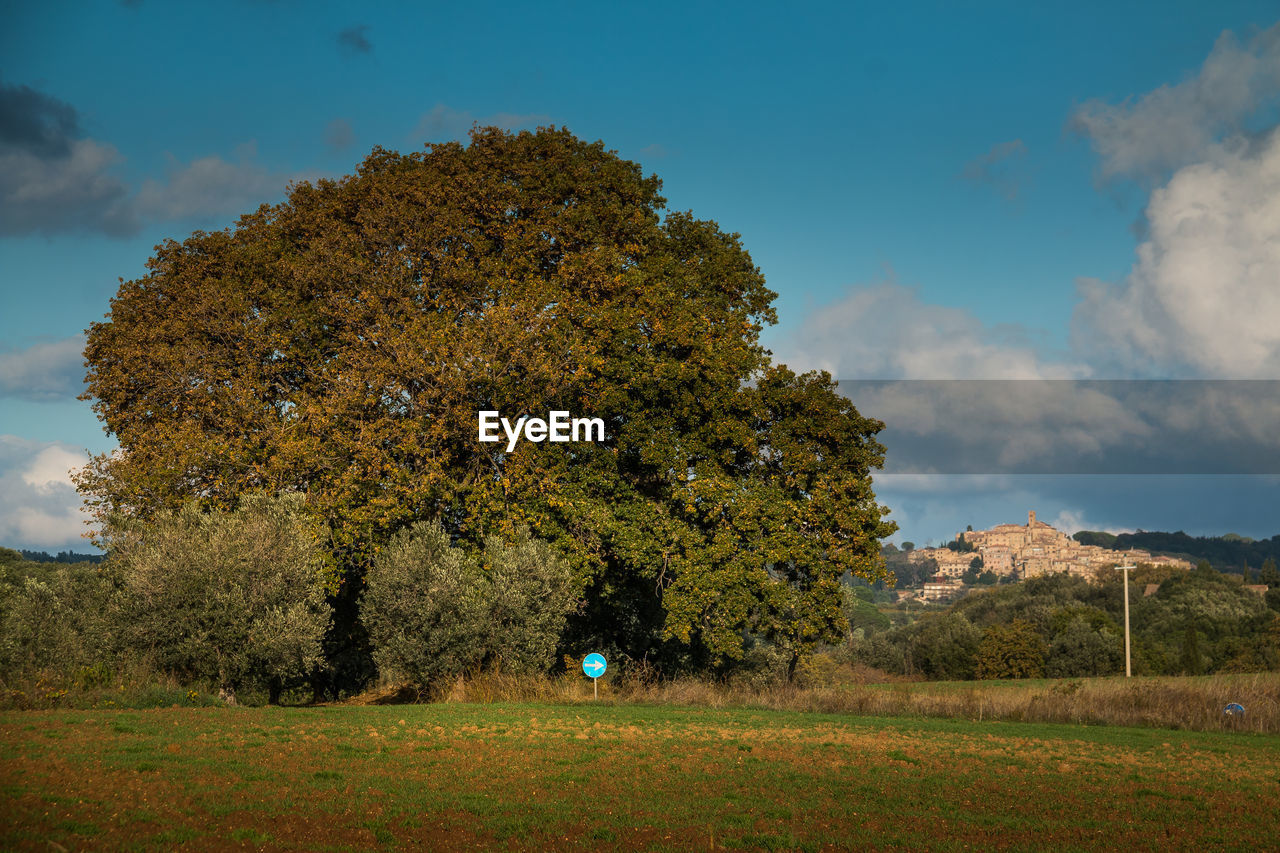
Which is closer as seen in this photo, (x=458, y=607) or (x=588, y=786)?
(x=588, y=786)

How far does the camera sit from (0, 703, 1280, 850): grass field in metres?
10.6

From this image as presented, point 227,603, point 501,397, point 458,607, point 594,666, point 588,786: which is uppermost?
point 501,397

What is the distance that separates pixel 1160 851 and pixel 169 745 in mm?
14670

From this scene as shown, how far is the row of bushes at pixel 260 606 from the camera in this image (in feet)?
78.9

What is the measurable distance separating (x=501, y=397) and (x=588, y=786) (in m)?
19.9

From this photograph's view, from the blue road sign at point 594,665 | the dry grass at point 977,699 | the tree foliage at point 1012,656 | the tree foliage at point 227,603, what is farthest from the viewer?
the tree foliage at point 1012,656

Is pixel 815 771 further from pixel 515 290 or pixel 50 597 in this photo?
pixel 50 597

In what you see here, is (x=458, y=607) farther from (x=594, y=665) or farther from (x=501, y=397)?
(x=501, y=397)

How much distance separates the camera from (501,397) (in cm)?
3219

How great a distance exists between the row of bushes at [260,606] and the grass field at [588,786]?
3203mm

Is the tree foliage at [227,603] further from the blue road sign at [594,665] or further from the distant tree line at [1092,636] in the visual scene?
the distant tree line at [1092,636]

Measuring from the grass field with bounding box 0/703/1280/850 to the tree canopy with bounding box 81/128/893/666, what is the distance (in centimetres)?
1034

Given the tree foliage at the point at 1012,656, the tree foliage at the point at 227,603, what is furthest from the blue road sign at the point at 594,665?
the tree foliage at the point at 1012,656

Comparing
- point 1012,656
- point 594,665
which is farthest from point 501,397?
point 1012,656
